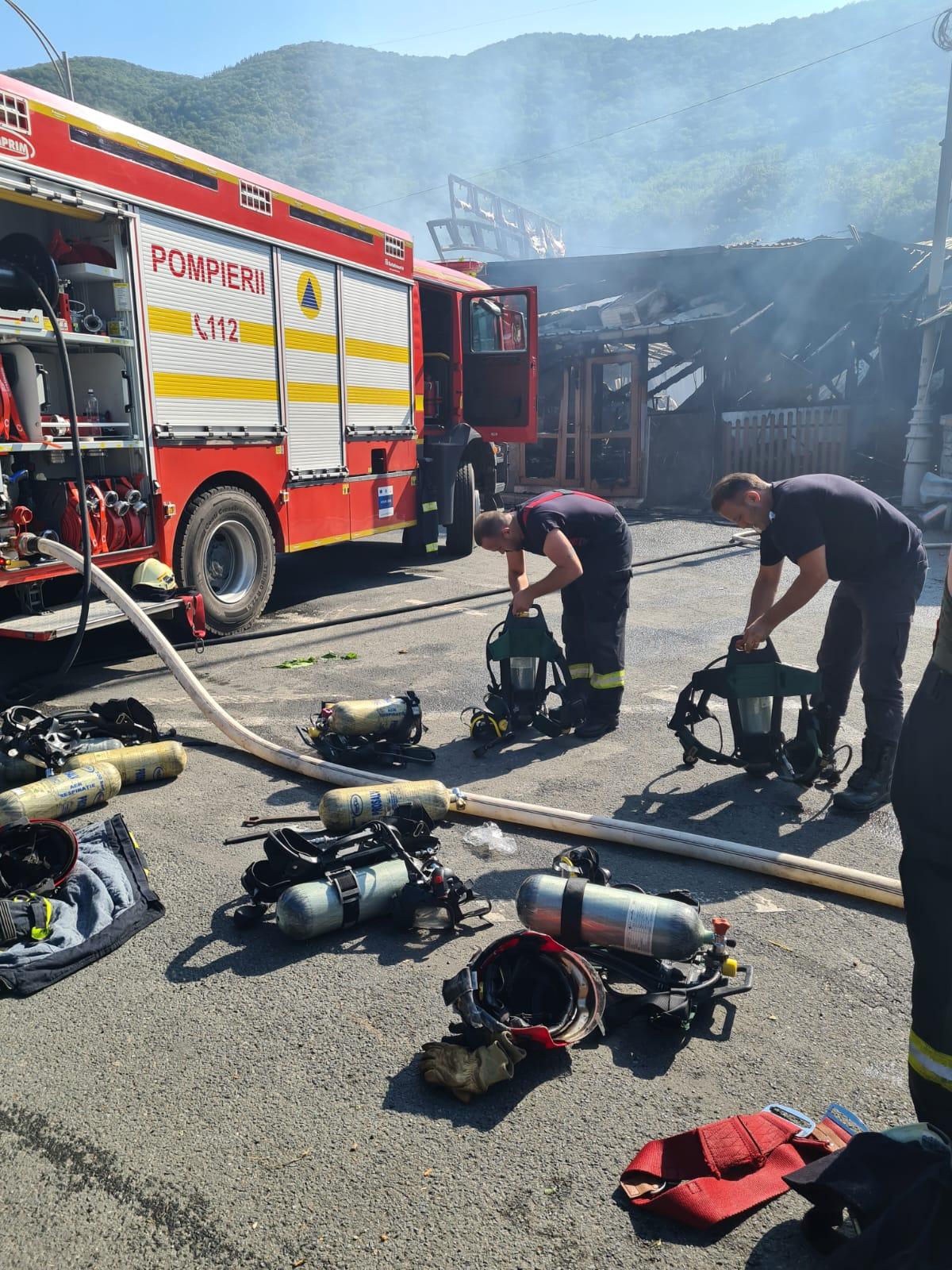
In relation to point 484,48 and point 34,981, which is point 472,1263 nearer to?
point 34,981

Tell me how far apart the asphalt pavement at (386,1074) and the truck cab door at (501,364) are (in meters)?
7.65

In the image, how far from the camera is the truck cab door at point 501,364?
37.1 feet

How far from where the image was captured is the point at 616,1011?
2852mm

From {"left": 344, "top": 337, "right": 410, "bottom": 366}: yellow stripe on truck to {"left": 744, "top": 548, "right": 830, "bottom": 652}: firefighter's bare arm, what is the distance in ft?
18.0

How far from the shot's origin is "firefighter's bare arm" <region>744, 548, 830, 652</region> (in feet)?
14.4

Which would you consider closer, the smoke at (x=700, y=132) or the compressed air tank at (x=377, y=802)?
the compressed air tank at (x=377, y=802)

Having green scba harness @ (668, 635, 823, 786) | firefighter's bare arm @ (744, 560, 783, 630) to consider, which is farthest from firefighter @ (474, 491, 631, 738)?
firefighter's bare arm @ (744, 560, 783, 630)

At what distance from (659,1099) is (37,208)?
6.50m

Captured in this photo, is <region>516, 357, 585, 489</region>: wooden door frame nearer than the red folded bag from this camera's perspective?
No

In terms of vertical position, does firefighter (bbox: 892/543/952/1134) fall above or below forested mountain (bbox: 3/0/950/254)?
below

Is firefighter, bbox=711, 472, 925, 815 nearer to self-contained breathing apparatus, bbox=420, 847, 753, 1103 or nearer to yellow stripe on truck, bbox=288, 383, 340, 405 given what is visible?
self-contained breathing apparatus, bbox=420, 847, 753, 1103

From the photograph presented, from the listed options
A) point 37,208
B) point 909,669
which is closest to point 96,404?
point 37,208

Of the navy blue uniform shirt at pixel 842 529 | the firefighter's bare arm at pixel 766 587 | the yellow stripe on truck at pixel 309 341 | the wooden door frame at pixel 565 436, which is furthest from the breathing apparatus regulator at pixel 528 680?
the wooden door frame at pixel 565 436

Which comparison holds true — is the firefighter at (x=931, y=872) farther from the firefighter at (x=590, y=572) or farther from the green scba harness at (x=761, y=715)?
the firefighter at (x=590, y=572)
